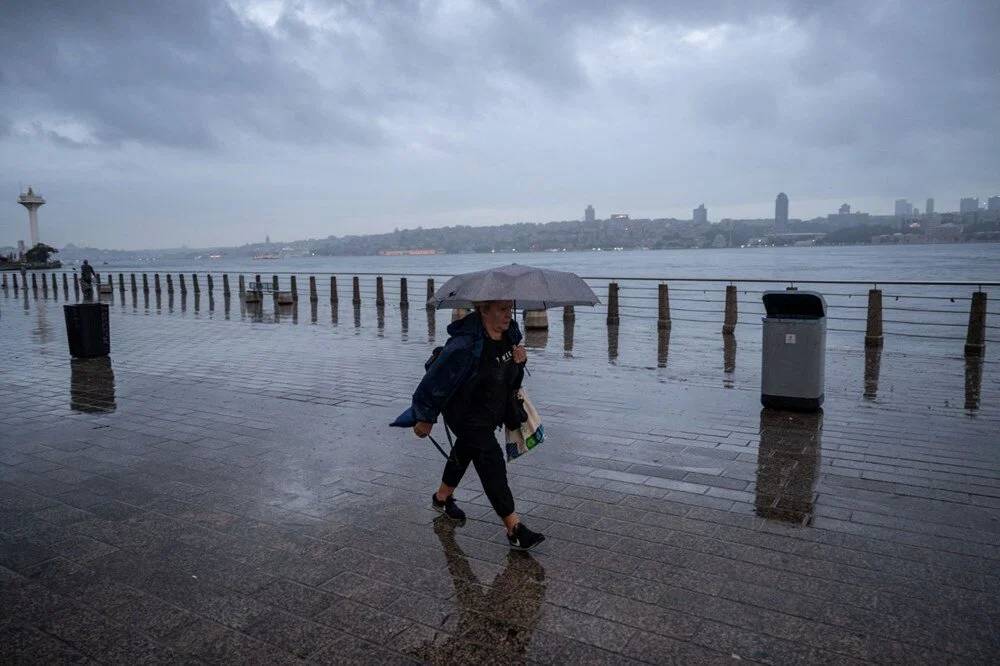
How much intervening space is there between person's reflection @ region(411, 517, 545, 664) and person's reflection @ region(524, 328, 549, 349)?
9.08 meters

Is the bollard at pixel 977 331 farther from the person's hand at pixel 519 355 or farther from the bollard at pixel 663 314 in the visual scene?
the person's hand at pixel 519 355

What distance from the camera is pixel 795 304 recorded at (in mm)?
7633

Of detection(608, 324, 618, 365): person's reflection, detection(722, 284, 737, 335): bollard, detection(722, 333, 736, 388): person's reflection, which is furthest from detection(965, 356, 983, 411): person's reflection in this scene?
detection(608, 324, 618, 365): person's reflection

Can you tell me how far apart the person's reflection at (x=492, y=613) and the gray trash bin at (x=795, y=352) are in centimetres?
441

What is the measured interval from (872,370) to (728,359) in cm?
210

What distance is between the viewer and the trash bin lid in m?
7.45

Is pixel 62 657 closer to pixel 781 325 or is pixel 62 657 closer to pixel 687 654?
pixel 687 654

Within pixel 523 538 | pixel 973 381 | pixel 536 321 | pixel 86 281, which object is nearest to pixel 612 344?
pixel 536 321

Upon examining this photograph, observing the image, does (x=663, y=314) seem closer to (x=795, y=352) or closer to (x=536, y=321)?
(x=536, y=321)

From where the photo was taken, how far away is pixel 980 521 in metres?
4.46

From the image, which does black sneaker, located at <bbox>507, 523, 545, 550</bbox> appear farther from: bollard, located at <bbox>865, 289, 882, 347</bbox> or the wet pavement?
bollard, located at <bbox>865, 289, 882, 347</bbox>

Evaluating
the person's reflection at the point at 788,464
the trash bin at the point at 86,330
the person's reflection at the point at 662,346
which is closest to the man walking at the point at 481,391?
the person's reflection at the point at 788,464

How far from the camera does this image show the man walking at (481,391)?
4133 millimetres

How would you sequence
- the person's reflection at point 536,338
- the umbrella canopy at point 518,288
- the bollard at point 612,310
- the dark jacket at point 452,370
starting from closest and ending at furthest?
the umbrella canopy at point 518,288, the dark jacket at point 452,370, the person's reflection at point 536,338, the bollard at point 612,310
